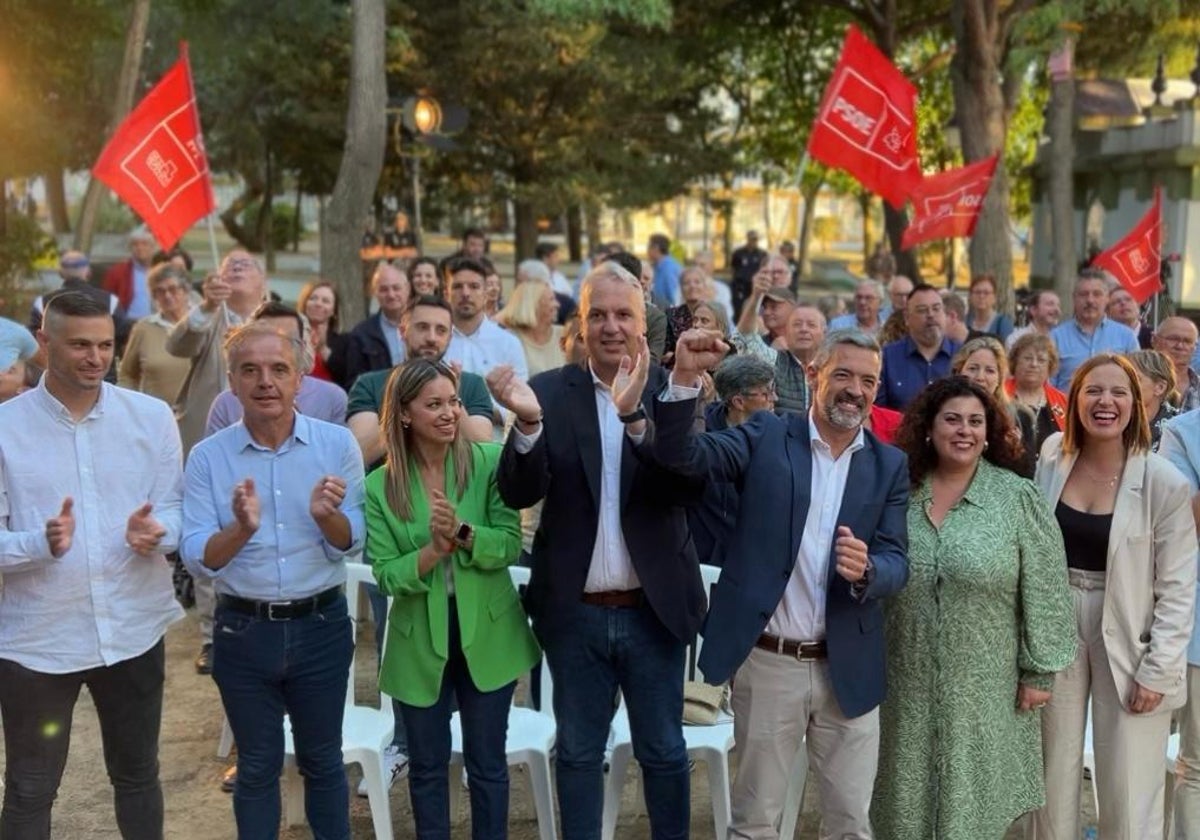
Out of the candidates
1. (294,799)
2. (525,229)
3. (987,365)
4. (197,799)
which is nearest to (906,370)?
(987,365)

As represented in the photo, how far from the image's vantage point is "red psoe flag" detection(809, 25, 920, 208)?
10.1 m

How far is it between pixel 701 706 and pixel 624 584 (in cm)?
100

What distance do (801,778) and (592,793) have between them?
954mm

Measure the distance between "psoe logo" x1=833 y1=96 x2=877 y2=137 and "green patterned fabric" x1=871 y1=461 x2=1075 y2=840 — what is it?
6434 mm

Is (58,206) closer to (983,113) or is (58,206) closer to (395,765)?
(983,113)

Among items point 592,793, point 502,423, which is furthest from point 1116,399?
point 502,423

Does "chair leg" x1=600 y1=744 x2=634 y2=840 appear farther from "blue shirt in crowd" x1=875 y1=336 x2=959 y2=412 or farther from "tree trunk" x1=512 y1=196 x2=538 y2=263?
"tree trunk" x1=512 y1=196 x2=538 y2=263

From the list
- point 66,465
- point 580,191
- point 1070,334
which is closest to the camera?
point 66,465

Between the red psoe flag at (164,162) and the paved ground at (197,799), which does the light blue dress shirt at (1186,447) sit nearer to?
the paved ground at (197,799)

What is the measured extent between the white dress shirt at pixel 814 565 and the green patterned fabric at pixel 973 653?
291 mm

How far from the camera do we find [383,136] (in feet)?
42.2

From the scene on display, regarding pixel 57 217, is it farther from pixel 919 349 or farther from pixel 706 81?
pixel 919 349

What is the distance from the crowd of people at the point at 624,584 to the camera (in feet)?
13.1

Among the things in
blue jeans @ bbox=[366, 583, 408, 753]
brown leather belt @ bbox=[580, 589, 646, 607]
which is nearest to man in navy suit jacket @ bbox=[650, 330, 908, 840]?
brown leather belt @ bbox=[580, 589, 646, 607]
